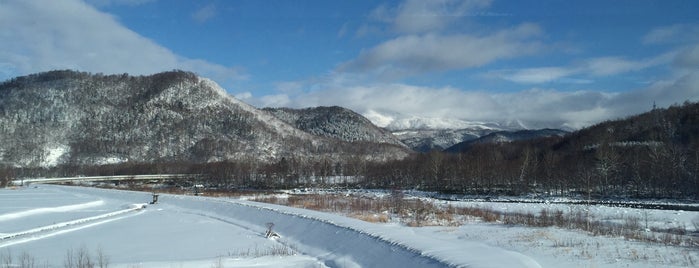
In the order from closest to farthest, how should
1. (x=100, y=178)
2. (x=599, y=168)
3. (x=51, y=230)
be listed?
(x=51, y=230)
(x=599, y=168)
(x=100, y=178)

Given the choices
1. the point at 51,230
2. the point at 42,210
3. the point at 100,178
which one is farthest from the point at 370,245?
the point at 100,178

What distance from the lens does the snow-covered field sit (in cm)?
1534

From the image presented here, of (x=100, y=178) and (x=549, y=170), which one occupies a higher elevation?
(x=549, y=170)

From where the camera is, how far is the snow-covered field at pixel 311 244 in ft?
50.3

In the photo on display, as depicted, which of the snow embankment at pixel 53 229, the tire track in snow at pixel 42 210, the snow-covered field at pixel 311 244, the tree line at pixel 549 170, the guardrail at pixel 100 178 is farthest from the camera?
the guardrail at pixel 100 178

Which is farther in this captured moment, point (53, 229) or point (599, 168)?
point (599, 168)

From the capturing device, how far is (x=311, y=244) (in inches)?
886

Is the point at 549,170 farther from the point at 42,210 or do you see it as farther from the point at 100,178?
the point at 100,178

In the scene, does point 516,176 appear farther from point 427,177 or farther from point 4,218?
point 4,218

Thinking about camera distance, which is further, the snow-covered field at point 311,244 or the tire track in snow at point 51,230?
the tire track in snow at point 51,230

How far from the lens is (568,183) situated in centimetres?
8738

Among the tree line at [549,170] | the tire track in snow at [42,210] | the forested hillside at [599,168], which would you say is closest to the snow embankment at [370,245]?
the tire track in snow at [42,210]

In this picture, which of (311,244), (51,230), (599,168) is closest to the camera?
(311,244)

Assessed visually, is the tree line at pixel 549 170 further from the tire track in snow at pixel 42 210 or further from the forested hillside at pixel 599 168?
the tire track in snow at pixel 42 210
